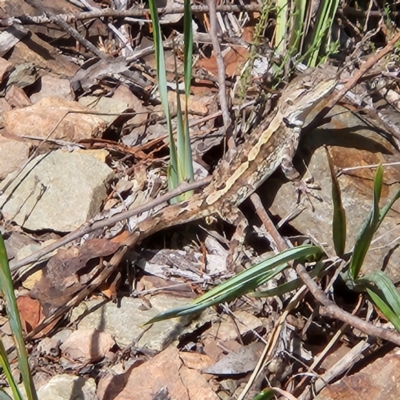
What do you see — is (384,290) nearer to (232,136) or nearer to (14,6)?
(232,136)

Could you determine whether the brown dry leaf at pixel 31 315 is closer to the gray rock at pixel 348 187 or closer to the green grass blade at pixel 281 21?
the gray rock at pixel 348 187

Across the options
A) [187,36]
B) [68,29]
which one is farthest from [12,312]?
[68,29]

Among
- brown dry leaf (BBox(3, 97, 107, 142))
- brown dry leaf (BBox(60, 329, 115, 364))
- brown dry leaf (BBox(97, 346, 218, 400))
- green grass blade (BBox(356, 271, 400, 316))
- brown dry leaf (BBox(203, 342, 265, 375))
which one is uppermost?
brown dry leaf (BBox(3, 97, 107, 142))

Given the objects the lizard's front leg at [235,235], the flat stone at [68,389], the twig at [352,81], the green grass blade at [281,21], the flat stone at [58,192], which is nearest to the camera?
the flat stone at [68,389]

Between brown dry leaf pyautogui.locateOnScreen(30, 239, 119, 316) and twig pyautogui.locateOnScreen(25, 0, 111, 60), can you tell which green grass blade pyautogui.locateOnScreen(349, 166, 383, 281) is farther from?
twig pyautogui.locateOnScreen(25, 0, 111, 60)

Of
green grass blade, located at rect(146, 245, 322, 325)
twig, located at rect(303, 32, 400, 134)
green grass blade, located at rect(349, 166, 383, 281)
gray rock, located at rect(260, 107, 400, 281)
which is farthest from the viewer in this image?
gray rock, located at rect(260, 107, 400, 281)

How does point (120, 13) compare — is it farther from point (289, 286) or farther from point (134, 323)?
point (289, 286)

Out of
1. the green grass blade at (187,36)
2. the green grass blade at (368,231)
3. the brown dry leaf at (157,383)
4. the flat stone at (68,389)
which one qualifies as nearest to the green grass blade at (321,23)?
the green grass blade at (187,36)

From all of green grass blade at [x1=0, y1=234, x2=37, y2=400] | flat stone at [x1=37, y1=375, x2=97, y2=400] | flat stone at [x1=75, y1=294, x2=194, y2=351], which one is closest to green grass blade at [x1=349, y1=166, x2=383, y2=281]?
flat stone at [x1=75, y1=294, x2=194, y2=351]
